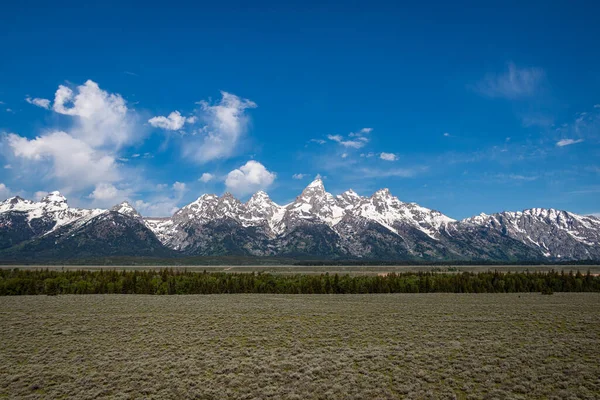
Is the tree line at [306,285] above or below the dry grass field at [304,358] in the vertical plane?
below

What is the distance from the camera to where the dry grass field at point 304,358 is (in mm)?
22656

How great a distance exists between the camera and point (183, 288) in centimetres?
11419

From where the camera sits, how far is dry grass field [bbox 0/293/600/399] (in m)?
22.7

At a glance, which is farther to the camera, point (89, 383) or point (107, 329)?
point (107, 329)

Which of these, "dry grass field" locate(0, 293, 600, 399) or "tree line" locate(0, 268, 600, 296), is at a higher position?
"dry grass field" locate(0, 293, 600, 399)

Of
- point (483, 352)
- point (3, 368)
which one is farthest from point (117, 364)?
point (483, 352)

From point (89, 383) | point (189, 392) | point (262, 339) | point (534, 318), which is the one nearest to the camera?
point (189, 392)

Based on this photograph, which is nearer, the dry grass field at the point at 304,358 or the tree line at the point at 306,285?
the dry grass field at the point at 304,358

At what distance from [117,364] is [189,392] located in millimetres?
8613

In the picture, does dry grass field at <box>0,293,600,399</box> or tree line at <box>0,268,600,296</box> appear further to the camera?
tree line at <box>0,268,600,296</box>

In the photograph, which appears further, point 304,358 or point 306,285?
point 306,285

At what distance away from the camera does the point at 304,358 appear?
29.0m

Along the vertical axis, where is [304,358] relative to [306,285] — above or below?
above

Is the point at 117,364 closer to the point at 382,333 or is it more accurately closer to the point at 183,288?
the point at 382,333
